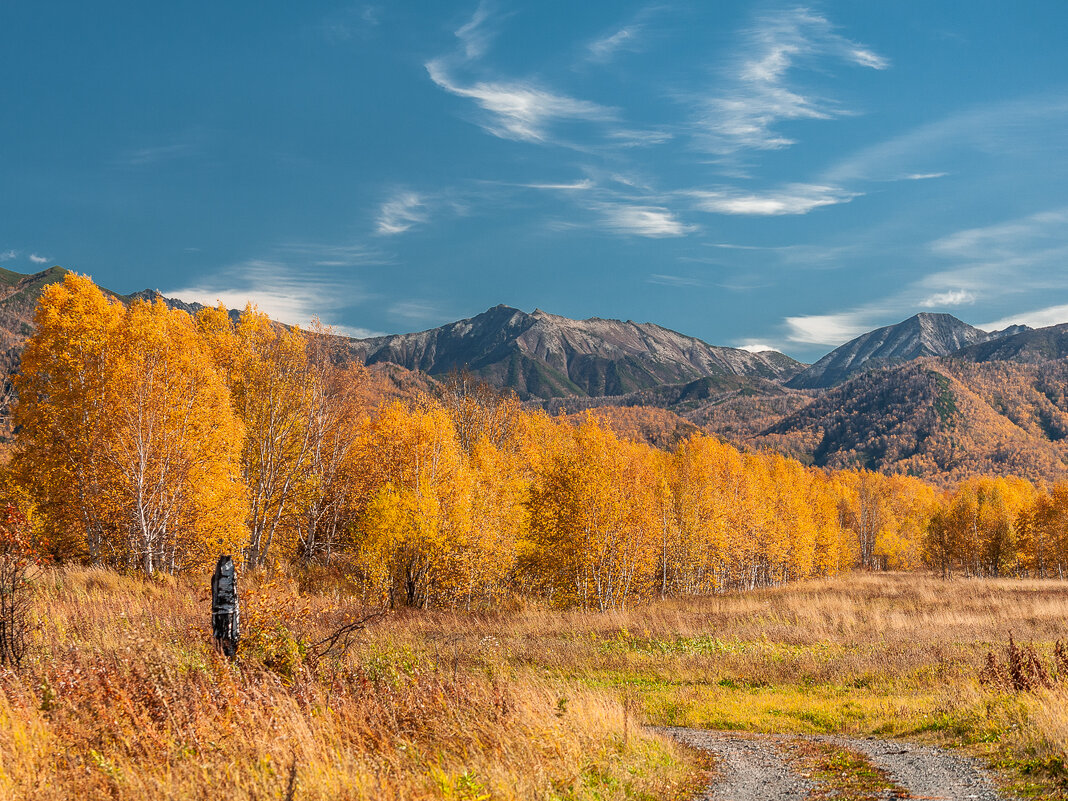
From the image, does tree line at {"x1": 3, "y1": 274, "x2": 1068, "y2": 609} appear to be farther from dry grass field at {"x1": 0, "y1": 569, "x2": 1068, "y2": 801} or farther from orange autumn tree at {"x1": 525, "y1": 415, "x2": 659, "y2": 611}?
dry grass field at {"x1": 0, "y1": 569, "x2": 1068, "y2": 801}

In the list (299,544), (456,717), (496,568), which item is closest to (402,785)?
(456,717)

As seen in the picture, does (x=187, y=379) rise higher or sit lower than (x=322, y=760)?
higher

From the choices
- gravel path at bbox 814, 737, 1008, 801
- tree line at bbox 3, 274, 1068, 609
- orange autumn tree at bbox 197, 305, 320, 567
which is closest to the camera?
gravel path at bbox 814, 737, 1008, 801

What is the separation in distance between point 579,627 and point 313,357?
2130cm

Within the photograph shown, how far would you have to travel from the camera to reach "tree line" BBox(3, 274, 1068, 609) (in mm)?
26141

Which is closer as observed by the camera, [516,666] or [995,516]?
[516,666]

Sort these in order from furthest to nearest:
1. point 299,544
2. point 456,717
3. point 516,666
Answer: point 299,544, point 516,666, point 456,717

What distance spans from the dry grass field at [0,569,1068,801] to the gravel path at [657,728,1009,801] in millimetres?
491

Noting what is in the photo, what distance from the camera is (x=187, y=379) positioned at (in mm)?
26797

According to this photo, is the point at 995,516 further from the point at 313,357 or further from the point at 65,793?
the point at 65,793

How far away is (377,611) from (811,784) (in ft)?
41.7

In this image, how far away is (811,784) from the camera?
29.8 ft

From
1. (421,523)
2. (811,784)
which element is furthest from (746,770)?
(421,523)

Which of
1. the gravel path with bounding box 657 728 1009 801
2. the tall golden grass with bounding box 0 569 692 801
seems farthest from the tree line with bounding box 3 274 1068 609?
the gravel path with bounding box 657 728 1009 801
